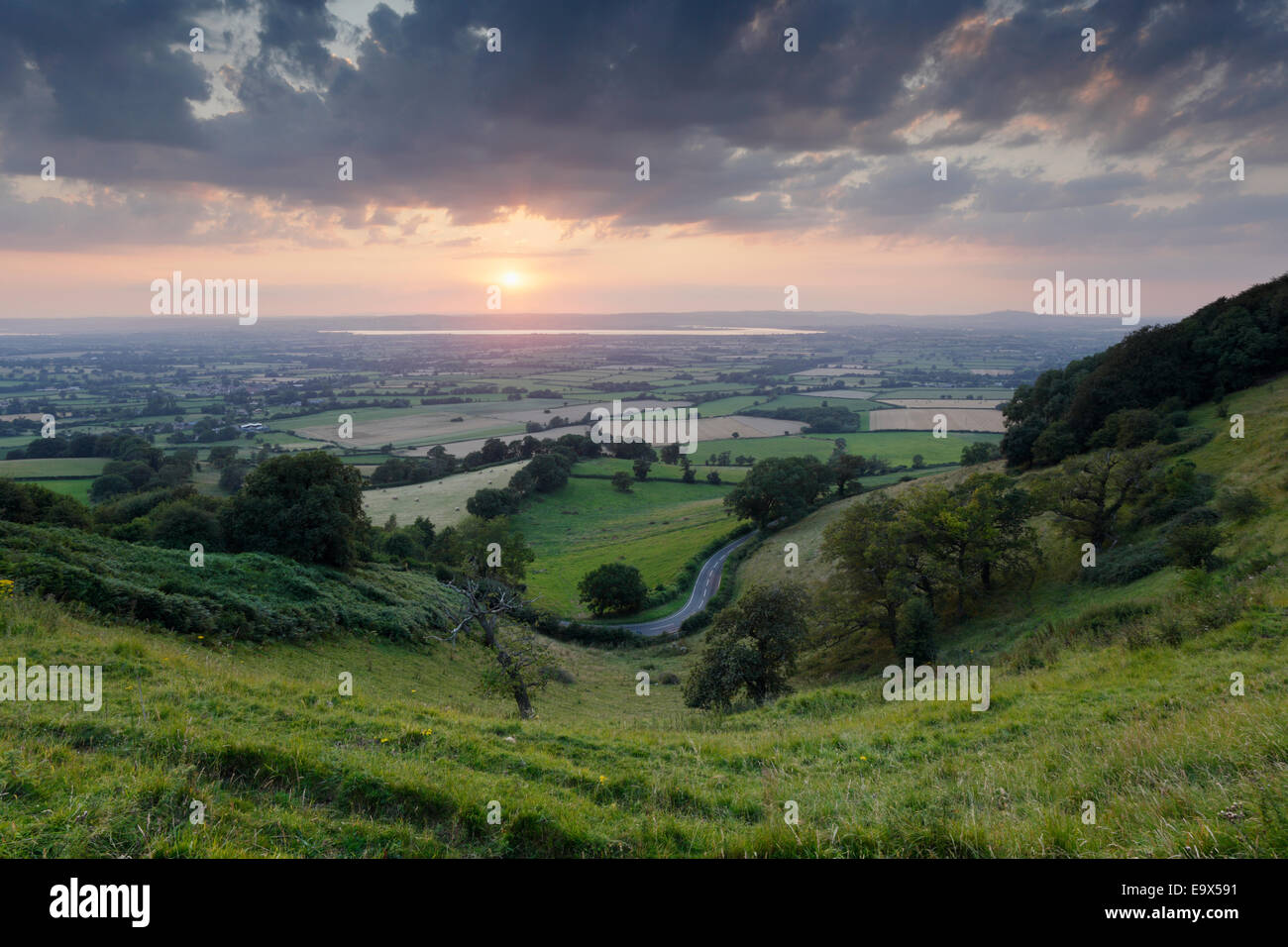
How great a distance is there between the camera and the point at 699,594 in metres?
52.3

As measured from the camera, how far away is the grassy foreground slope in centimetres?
506

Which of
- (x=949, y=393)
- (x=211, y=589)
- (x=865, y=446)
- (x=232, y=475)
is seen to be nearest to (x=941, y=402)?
(x=949, y=393)

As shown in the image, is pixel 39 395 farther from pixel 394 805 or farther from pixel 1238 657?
pixel 1238 657

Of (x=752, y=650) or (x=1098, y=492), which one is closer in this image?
(x=752, y=650)

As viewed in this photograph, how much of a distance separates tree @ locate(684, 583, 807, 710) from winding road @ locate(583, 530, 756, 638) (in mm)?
20873

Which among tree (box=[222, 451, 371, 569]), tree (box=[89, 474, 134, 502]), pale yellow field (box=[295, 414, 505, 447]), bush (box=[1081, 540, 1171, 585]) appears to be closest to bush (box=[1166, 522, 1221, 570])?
bush (box=[1081, 540, 1171, 585])

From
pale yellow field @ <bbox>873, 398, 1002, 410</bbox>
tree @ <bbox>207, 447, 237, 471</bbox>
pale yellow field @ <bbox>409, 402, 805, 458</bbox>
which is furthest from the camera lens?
pale yellow field @ <bbox>873, 398, 1002, 410</bbox>

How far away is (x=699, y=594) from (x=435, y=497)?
42533 mm

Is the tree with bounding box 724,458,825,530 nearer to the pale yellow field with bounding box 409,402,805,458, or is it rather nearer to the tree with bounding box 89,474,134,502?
the pale yellow field with bounding box 409,402,805,458

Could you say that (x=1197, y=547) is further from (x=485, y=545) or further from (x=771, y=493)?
(x=485, y=545)

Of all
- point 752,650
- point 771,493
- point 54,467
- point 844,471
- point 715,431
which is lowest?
point 752,650

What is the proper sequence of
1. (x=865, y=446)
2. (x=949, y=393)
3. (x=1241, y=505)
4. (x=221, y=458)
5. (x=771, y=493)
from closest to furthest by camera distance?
(x=1241, y=505)
(x=771, y=493)
(x=221, y=458)
(x=865, y=446)
(x=949, y=393)

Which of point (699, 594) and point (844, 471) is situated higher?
point (844, 471)
